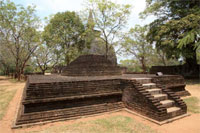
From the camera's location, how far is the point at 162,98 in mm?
5969

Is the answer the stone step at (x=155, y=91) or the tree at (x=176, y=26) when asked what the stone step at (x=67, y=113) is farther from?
the tree at (x=176, y=26)

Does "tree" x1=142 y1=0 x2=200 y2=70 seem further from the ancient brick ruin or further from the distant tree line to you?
the ancient brick ruin

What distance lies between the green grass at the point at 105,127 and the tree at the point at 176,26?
11647 millimetres

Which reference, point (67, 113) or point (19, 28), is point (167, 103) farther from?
point (19, 28)

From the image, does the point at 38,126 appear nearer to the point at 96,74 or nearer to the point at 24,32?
the point at 96,74

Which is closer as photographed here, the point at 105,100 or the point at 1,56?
the point at 105,100

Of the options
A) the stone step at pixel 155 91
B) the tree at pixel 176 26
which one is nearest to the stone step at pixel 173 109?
the stone step at pixel 155 91

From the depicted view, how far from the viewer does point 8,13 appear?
1909 cm

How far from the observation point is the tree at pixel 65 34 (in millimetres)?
23531

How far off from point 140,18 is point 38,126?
20.5 metres

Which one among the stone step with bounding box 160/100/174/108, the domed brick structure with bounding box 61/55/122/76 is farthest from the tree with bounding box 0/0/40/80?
the stone step with bounding box 160/100/174/108

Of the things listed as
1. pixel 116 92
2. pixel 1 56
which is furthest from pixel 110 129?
pixel 1 56

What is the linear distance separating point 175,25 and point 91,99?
14.3m

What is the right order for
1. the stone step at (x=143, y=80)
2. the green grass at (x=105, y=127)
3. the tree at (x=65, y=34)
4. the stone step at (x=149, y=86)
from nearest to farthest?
the green grass at (x=105, y=127) < the stone step at (x=149, y=86) < the stone step at (x=143, y=80) < the tree at (x=65, y=34)
